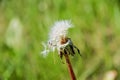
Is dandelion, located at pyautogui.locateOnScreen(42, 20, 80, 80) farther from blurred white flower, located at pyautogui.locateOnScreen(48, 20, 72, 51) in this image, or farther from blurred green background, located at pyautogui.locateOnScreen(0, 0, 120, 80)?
blurred green background, located at pyautogui.locateOnScreen(0, 0, 120, 80)

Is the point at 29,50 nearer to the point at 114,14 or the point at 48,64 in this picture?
the point at 48,64

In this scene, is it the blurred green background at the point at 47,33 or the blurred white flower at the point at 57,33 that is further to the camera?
the blurred green background at the point at 47,33

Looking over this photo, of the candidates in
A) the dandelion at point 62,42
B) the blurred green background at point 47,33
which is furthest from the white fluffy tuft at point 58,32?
the blurred green background at point 47,33

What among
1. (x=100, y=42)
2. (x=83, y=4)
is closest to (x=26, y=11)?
(x=83, y=4)

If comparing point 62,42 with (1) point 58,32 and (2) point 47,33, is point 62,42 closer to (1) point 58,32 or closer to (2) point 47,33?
(1) point 58,32

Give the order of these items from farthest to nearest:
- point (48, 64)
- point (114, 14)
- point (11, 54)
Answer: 1. point (114, 14)
2. point (11, 54)
3. point (48, 64)

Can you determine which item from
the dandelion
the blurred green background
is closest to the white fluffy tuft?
the dandelion

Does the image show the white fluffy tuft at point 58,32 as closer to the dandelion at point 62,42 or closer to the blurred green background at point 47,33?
the dandelion at point 62,42
